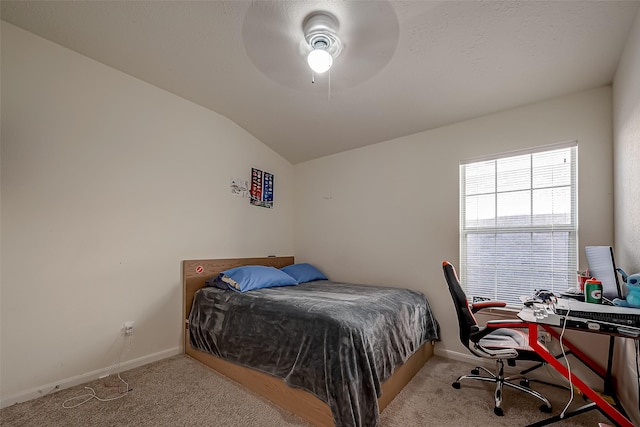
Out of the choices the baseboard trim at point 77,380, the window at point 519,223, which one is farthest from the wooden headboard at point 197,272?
the window at point 519,223

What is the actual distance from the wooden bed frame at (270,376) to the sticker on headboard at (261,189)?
0.80 meters

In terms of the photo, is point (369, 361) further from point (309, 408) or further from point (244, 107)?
point (244, 107)

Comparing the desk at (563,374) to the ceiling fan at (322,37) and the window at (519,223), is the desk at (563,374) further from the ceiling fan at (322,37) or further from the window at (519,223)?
the ceiling fan at (322,37)

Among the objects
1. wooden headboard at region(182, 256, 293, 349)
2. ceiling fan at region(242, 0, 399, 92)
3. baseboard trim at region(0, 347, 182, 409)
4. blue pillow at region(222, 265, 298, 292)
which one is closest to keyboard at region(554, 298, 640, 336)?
ceiling fan at region(242, 0, 399, 92)

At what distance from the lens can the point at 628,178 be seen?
1811mm

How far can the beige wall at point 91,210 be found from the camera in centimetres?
204

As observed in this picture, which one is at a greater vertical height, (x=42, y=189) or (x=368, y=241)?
(x=42, y=189)

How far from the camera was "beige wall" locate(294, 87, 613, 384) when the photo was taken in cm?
225

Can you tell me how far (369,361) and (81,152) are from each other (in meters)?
2.75

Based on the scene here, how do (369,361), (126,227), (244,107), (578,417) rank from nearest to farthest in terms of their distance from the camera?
(369,361) → (578,417) → (126,227) → (244,107)

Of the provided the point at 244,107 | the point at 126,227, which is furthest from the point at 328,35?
the point at 126,227

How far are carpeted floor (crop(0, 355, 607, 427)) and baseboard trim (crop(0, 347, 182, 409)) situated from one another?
0.15 feet

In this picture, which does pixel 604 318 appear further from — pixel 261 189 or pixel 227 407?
pixel 261 189

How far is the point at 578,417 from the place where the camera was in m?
1.83
